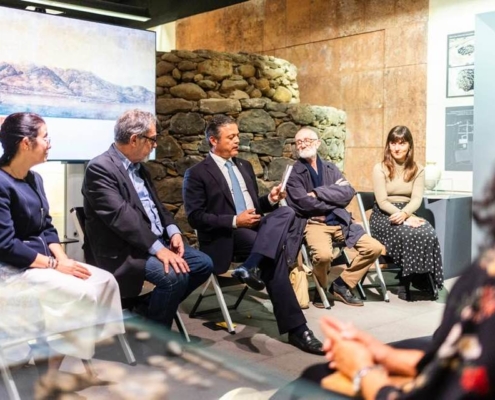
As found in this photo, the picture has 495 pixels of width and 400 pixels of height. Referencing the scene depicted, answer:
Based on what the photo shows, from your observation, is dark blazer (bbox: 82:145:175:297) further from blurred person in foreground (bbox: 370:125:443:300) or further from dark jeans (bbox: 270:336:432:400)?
A: blurred person in foreground (bbox: 370:125:443:300)

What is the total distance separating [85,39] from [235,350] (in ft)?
7.18

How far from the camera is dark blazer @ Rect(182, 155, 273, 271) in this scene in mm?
3121

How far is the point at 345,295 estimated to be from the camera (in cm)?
370

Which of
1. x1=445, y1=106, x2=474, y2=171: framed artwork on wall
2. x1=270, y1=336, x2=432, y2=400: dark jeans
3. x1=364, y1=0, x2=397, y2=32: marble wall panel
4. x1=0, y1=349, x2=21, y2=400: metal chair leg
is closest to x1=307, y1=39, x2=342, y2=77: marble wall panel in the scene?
x1=364, y1=0, x2=397, y2=32: marble wall panel

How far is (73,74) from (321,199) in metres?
1.74

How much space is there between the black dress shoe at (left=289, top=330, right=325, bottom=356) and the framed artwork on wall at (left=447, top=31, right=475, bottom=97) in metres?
3.30

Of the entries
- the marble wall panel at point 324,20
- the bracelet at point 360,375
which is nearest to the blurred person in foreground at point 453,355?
the bracelet at point 360,375

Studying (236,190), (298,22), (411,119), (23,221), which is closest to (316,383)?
(23,221)

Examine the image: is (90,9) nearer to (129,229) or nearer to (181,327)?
(129,229)

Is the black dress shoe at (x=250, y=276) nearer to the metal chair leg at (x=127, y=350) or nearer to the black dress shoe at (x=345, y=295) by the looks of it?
the metal chair leg at (x=127, y=350)

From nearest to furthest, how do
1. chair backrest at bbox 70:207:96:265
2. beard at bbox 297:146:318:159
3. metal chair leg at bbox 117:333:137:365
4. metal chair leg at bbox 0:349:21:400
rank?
metal chair leg at bbox 0:349:21:400 → metal chair leg at bbox 117:333:137:365 → chair backrest at bbox 70:207:96:265 → beard at bbox 297:146:318:159

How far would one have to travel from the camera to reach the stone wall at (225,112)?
4.86 m

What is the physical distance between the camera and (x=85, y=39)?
3742 millimetres

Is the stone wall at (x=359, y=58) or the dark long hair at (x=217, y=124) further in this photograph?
the stone wall at (x=359, y=58)
